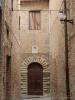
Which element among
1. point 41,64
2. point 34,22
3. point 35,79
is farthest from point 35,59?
point 34,22

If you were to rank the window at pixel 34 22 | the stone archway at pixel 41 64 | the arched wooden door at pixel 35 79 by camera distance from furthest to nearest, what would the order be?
1. the arched wooden door at pixel 35 79
2. the window at pixel 34 22
3. the stone archway at pixel 41 64

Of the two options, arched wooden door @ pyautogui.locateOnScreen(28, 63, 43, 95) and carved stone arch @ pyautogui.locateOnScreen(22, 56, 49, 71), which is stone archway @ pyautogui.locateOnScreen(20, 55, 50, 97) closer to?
carved stone arch @ pyautogui.locateOnScreen(22, 56, 49, 71)

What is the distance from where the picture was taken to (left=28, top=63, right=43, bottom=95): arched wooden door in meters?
24.3

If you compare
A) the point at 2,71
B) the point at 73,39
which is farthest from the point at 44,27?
the point at 73,39

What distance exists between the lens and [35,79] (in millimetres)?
24484

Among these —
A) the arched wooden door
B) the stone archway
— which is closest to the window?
the stone archway

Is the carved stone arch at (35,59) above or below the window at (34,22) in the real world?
below

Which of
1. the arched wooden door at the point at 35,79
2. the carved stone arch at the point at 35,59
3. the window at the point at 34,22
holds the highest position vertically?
the window at the point at 34,22

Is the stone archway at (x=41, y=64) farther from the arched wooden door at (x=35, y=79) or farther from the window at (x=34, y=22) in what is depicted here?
the window at (x=34, y=22)

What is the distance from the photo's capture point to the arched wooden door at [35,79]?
24.3 m

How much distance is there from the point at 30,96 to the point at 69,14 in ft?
44.7

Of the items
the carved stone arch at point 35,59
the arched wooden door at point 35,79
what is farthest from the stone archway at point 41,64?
the arched wooden door at point 35,79

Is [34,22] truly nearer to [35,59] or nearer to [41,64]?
[35,59]

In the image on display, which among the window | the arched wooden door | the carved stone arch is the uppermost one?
the window
